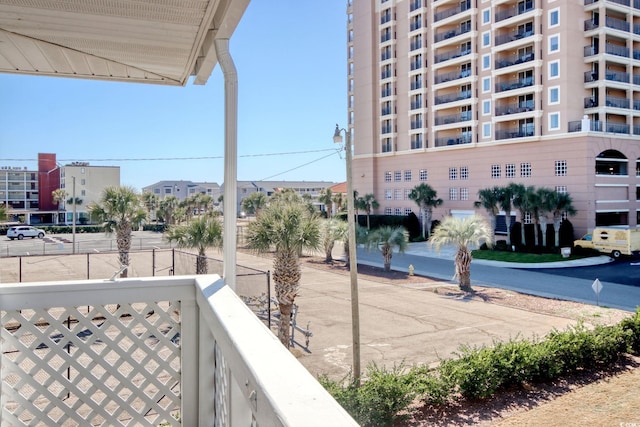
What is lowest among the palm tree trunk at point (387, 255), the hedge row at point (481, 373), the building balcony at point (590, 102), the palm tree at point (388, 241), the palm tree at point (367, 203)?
the hedge row at point (481, 373)

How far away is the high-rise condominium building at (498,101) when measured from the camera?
34.2 meters

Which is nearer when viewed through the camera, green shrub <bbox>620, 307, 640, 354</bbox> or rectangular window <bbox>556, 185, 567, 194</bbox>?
green shrub <bbox>620, 307, 640, 354</bbox>

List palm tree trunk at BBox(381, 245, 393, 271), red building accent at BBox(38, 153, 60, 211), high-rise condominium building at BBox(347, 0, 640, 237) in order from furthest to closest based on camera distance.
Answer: red building accent at BBox(38, 153, 60, 211) < high-rise condominium building at BBox(347, 0, 640, 237) < palm tree trunk at BBox(381, 245, 393, 271)

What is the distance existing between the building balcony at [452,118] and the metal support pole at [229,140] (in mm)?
41284

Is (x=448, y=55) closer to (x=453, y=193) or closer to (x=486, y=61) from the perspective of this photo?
(x=486, y=61)

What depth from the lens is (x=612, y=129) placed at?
35.0 metres

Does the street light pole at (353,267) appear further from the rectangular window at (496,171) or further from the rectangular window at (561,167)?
the rectangular window at (496,171)

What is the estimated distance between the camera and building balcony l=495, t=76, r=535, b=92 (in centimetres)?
3647

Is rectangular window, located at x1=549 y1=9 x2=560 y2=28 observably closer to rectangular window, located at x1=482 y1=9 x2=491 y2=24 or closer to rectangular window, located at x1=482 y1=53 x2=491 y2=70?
rectangular window, located at x1=482 y1=53 x2=491 y2=70

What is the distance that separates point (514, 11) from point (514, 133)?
1010 cm

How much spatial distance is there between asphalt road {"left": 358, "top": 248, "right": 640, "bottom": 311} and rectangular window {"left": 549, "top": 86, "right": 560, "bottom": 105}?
526 inches

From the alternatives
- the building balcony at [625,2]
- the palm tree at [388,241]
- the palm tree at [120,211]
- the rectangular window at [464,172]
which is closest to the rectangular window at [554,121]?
the rectangular window at [464,172]

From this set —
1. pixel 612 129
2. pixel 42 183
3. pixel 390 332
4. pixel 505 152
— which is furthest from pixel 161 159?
pixel 42 183

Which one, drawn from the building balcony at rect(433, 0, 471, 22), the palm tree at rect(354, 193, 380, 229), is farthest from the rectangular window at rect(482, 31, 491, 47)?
the palm tree at rect(354, 193, 380, 229)
